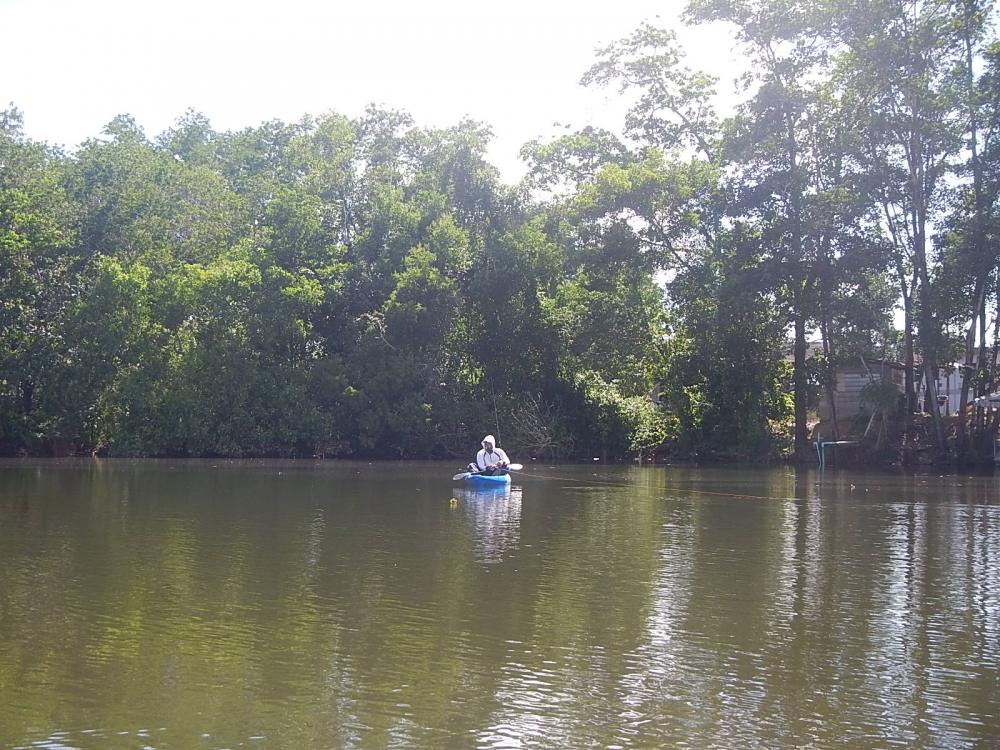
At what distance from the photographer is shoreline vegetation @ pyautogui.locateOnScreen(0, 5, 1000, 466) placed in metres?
43.8

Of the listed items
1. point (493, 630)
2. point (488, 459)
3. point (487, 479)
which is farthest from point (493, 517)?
point (493, 630)

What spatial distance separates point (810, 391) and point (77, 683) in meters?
42.3

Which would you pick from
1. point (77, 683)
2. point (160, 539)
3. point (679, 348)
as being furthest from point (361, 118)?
point (77, 683)

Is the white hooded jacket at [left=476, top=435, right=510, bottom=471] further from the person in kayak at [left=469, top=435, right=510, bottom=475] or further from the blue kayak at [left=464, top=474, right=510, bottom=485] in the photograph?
the blue kayak at [left=464, top=474, right=510, bottom=485]

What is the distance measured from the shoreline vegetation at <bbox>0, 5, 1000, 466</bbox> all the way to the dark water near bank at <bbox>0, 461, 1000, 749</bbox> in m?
23.9

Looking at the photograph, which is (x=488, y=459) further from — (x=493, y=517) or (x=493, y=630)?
(x=493, y=630)

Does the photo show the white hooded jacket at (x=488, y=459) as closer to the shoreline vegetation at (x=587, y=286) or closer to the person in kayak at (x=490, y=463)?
the person in kayak at (x=490, y=463)

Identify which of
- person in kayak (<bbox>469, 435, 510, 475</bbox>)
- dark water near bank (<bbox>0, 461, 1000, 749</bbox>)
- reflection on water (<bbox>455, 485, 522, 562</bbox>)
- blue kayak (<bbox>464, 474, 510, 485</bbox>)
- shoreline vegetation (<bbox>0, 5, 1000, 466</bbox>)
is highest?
shoreline vegetation (<bbox>0, 5, 1000, 466</bbox>)

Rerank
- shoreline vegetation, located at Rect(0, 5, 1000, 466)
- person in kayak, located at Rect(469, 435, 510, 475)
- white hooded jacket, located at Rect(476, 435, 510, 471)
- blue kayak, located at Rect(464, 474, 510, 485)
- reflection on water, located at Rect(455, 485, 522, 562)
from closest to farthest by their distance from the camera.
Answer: reflection on water, located at Rect(455, 485, 522, 562)
blue kayak, located at Rect(464, 474, 510, 485)
person in kayak, located at Rect(469, 435, 510, 475)
white hooded jacket, located at Rect(476, 435, 510, 471)
shoreline vegetation, located at Rect(0, 5, 1000, 466)

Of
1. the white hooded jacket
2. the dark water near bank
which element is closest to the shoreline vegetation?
the white hooded jacket

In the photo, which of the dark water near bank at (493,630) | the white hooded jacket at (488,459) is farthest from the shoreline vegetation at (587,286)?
the dark water near bank at (493,630)

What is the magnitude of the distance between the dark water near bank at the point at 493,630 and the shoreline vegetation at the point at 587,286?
23.9 m

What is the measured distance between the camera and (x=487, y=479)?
31.3 meters

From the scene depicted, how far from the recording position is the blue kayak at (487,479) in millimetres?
31281
